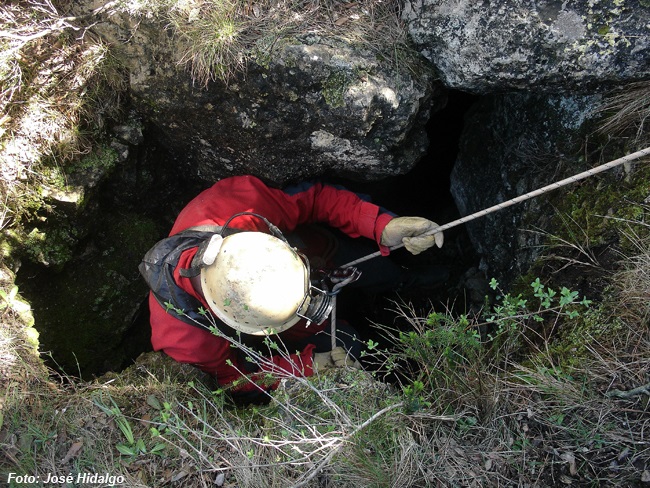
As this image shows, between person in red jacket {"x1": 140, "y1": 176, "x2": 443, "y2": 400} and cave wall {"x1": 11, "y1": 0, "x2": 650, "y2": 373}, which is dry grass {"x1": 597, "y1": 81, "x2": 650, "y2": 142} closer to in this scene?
cave wall {"x1": 11, "y1": 0, "x2": 650, "y2": 373}

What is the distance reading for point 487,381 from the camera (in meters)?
2.32

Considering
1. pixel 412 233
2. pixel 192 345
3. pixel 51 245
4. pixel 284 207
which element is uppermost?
pixel 284 207

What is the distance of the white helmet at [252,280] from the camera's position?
8.48 ft

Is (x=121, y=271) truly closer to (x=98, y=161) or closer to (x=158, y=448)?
(x=98, y=161)

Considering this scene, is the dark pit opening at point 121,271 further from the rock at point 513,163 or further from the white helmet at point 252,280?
the white helmet at point 252,280

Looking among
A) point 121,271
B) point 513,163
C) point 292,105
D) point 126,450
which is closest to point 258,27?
point 292,105

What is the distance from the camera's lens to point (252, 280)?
2.58 m

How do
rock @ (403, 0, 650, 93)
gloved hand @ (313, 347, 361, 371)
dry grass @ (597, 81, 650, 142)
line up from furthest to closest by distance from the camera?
1. gloved hand @ (313, 347, 361, 371)
2. dry grass @ (597, 81, 650, 142)
3. rock @ (403, 0, 650, 93)

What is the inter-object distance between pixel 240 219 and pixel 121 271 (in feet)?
4.89

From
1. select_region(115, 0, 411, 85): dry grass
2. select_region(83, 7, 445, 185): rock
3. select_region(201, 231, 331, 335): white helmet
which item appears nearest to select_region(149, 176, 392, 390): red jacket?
select_region(83, 7, 445, 185): rock

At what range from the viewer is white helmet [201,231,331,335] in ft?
8.48

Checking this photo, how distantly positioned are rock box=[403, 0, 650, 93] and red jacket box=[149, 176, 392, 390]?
3.72 feet

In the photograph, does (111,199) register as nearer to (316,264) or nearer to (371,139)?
(316,264)

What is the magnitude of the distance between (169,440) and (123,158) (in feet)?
6.46
